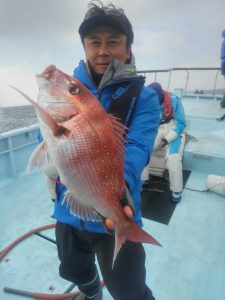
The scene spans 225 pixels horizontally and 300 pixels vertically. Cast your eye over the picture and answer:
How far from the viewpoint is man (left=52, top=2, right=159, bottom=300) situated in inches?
54.3

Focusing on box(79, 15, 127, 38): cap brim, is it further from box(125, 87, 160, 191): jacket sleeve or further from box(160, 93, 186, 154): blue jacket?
box(160, 93, 186, 154): blue jacket

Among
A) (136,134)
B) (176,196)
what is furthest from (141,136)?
(176,196)

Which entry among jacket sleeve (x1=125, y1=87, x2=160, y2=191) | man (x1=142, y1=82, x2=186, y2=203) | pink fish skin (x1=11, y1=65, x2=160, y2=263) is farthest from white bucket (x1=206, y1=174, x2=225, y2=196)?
pink fish skin (x1=11, y1=65, x2=160, y2=263)

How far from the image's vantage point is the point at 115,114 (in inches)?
55.8

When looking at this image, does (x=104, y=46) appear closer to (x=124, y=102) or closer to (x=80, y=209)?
(x=124, y=102)

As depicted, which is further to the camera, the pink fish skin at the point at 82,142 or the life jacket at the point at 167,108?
the life jacket at the point at 167,108

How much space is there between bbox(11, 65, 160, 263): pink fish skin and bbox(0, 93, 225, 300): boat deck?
1.51m

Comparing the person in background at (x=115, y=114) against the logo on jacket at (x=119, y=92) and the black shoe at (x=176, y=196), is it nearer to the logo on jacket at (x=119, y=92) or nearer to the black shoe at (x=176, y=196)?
the logo on jacket at (x=119, y=92)

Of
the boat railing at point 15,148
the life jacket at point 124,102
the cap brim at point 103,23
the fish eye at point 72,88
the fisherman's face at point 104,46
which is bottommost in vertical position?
the boat railing at point 15,148

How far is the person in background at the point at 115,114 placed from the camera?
1379 mm

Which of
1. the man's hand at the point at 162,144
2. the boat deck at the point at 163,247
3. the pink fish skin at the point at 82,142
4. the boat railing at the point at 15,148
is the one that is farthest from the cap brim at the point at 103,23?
the boat railing at the point at 15,148

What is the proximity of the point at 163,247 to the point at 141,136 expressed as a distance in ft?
5.79

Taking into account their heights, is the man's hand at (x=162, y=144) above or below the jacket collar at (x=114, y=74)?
below

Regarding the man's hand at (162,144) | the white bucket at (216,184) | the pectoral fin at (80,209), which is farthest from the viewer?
the man's hand at (162,144)
